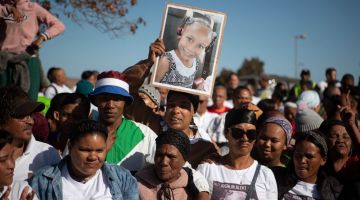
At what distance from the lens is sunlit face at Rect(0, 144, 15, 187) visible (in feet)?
8.92

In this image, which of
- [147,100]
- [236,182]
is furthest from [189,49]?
[236,182]

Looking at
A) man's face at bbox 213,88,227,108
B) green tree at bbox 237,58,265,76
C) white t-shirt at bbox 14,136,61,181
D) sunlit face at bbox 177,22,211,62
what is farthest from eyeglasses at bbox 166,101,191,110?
green tree at bbox 237,58,265,76

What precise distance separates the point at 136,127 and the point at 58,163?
3.12ft

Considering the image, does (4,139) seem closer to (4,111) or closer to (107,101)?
(4,111)

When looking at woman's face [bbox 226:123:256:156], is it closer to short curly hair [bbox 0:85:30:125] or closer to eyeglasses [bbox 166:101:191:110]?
eyeglasses [bbox 166:101:191:110]

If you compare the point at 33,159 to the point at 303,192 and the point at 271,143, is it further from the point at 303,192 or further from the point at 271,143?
the point at 303,192

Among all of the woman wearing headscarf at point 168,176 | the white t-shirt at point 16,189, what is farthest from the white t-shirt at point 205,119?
the white t-shirt at point 16,189

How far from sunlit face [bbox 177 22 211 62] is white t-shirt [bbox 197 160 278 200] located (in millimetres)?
1316

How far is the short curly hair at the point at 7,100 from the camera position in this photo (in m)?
3.26

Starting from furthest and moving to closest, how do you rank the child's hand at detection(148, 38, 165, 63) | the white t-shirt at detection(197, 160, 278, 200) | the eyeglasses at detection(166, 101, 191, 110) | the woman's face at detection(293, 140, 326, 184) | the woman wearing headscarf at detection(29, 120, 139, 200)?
the eyeglasses at detection(166, 101, 191, 110) < the child's hand at detection(148, 38, 165, 63) < the woman's face at detection(293, 140, 326, 184) < the white t-shirt at detection(197, 160, 278, 200) < the woman wearing headscarf at detection(29, 120, 139, 200)

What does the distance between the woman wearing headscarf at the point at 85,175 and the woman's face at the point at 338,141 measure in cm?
214

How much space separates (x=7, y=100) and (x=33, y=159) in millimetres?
548

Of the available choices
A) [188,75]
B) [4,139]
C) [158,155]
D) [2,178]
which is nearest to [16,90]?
[4,139]

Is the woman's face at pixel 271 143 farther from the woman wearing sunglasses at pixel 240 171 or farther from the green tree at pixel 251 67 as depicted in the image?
the green tree at pixel 251 67
